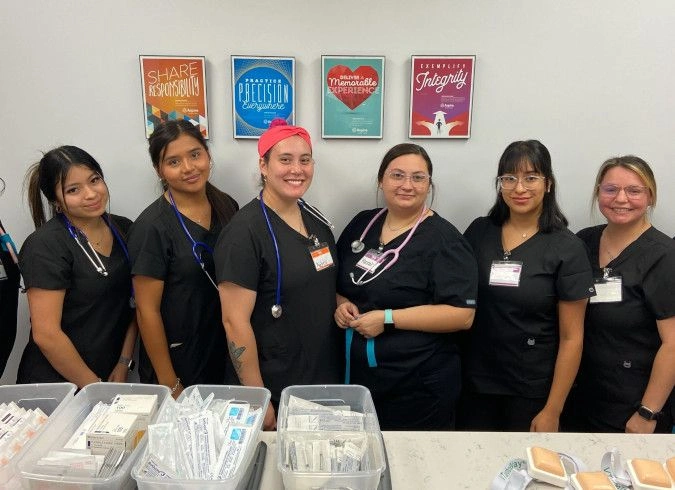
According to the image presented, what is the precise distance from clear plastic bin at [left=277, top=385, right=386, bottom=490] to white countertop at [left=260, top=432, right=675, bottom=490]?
0.12 metres

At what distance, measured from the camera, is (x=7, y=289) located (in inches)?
63.2

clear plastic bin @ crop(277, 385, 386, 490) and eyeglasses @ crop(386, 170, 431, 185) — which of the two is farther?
eyeglasses @ crop(386, 170, 431, 185)

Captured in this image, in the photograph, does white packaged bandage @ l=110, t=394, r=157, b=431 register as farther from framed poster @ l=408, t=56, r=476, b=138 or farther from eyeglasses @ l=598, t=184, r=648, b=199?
eyeglasses @ l=598, t=184, r=648, b=199

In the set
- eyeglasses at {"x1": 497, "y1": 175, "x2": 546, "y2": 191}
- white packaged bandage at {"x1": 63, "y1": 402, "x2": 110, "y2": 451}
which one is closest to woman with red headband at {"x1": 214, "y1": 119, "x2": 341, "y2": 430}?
white packaged bandage at {"x1": 63, "y1": 402, "x2": 110, "y2": 451}

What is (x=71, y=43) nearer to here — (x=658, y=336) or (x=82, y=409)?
(x=82, y=409)

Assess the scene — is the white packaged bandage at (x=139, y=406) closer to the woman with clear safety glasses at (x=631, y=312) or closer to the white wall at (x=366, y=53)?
the white wall at (x=366, y=53)

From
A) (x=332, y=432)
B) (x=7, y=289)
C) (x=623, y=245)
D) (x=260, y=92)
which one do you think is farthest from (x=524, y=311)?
(x=7, y=289)

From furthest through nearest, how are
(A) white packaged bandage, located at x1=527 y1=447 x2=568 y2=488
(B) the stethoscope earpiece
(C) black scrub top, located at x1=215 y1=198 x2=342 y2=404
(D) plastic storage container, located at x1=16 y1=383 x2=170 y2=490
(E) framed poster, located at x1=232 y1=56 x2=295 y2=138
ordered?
1. (E) framed poster, located at x1=232 y1=56 x2=295 y2=138
2. (B) the stethoscope earpiece
3. (C) black scrub top, located at x1=215 y1=198 x2=342 y2=404
4. (A) white packaged bandage, located at x1=527 y1=447 x2=568 y2=488
5. (D) plastic storage container, located at x1=16 y1=383 x2=170 y2=490

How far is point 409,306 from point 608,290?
72 cm

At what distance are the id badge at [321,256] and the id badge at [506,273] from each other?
596mm

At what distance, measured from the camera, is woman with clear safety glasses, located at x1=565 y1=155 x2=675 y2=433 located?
5.31 ft

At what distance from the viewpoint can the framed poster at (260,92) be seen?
1.90m

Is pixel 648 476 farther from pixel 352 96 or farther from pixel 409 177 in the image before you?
pixel 352 96

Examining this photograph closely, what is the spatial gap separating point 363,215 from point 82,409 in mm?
1200
